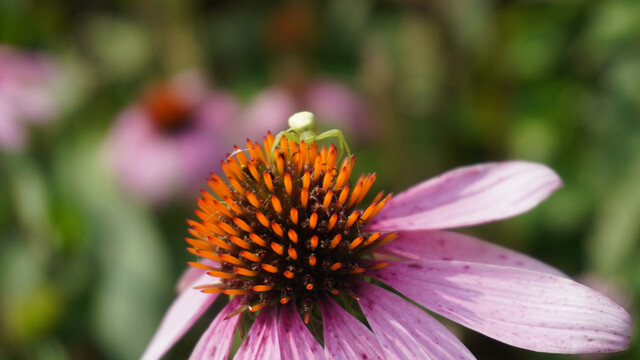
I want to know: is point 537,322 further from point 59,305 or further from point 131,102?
point 131,102

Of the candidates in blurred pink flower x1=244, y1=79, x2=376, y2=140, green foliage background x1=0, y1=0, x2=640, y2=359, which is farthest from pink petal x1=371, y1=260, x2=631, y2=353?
blurred pink flower x1=244, y1=79, x2=376, y2=140

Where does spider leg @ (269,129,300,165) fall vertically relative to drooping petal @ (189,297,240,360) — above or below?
above

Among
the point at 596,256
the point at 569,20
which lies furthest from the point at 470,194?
the point at 569,20

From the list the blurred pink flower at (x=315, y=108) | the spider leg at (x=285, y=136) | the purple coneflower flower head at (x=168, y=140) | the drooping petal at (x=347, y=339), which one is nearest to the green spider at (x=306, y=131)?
the spider leg at (x=285, y=136)

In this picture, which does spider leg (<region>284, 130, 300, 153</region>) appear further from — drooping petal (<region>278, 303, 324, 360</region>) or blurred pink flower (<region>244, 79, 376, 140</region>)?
blurred pink flower (<region>244, 79, 376, 140</region>)

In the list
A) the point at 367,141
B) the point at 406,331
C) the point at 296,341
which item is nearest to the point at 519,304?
the point at 406,331

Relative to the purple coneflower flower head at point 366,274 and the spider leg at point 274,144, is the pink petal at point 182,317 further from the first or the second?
the spider leg at point 274,144
